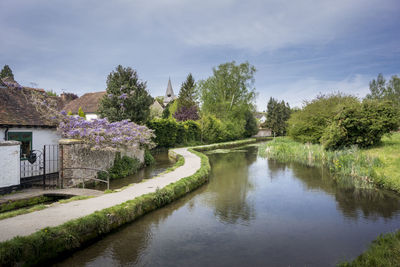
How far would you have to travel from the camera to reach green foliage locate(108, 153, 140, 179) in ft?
48.1

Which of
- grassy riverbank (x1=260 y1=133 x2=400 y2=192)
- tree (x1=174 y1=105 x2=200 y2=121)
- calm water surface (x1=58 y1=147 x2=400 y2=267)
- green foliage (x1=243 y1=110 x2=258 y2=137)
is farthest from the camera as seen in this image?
green foliage (x1=243 y1=110 x2=258 y2=137)

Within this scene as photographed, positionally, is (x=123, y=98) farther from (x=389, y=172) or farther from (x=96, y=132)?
(x=389, y=172)

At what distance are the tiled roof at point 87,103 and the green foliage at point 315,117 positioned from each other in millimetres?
24137

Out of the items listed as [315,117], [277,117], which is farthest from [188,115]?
[277,117]

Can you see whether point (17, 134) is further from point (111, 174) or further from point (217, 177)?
point (217, 177)

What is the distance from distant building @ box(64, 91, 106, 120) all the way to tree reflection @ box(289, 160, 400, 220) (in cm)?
2552

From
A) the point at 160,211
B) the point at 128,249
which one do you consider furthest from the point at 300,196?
the point at 128,249

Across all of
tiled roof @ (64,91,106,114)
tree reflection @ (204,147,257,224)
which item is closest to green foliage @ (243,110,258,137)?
tiled roof @ (64,91,106,114)

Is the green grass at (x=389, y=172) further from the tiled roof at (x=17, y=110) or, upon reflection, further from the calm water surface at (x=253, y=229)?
the tiled roof at (x=17, y=110)

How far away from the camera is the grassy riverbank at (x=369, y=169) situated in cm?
523

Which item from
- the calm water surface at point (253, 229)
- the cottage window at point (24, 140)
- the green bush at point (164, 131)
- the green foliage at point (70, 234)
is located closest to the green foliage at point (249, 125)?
the green bush at point (164, 131)

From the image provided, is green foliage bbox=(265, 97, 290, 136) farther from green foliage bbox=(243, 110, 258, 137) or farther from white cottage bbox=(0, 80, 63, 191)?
white cottage bbox=(0, 80, 63, 191)

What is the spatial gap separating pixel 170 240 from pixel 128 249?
1.10 meters

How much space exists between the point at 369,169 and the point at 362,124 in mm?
6214
